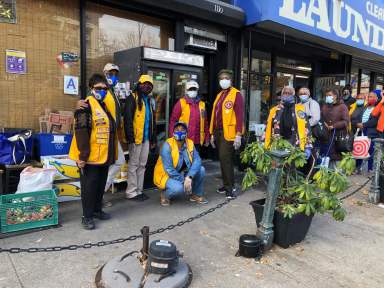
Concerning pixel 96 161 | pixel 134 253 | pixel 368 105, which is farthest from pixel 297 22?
pixel 134 253

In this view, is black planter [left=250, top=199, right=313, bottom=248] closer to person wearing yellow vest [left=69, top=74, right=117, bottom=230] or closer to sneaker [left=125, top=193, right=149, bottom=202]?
person wearing yellow vest [left=69, top=74, right=117, bottom=230]

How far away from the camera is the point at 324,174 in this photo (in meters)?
3.57

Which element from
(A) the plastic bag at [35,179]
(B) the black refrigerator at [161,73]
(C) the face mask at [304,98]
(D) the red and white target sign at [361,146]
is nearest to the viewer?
(A) the plastic bag at [35,179]

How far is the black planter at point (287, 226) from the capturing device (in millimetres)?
3615

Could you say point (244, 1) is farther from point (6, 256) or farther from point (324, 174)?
point (6, 256)

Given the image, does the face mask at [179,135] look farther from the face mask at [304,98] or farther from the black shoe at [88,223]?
the face mask at [304,98]

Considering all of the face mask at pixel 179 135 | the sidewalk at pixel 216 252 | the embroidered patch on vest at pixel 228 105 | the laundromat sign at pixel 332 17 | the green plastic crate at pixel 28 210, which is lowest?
the sidewalk at pixel 216 252

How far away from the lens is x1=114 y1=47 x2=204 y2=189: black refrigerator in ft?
17.2

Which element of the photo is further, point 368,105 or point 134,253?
point 368,105

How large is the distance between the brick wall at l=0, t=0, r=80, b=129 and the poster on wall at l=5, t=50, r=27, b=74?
0.17 ft

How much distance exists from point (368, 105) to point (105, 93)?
6.41 m

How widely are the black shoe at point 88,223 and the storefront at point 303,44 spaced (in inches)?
203

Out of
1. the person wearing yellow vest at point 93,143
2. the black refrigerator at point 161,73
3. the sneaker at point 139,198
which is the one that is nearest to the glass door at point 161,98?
the black refrigerator at point 161,73

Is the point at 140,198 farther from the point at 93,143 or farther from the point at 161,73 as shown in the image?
the point at 161,73
